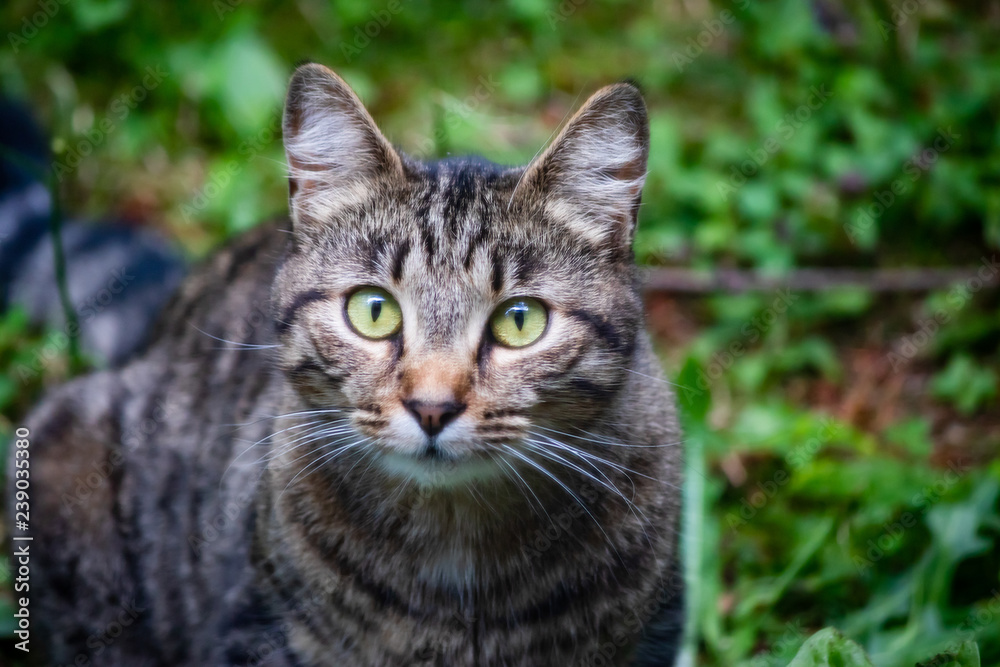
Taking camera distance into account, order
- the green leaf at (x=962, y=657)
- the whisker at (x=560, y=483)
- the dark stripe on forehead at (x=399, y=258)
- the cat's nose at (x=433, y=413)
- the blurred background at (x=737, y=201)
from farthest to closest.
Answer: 1. the blurred background at (x=737, y=201)
2. the green leaf at (x=962, y=657)
3. the dark stripe on forehead at (x=399, y=258)
4. the whisker at (x=560, y=483)
5. the cat's nose at (x=433, y=413)

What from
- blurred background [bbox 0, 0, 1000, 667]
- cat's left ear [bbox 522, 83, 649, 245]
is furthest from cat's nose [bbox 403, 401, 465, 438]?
blurred background [bbox 0, 0, 1000, 667]

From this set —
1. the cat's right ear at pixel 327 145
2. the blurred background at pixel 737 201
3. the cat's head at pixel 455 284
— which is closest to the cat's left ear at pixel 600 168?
the cat's head at pixel 455 284

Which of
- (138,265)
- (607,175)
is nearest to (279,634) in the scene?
(607,175)

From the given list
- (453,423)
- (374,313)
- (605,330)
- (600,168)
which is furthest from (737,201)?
(453,423)

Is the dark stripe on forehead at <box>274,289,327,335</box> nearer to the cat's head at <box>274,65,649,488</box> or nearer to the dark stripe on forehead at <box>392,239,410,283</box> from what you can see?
the cat's head at <box>274,65,649,488</box>

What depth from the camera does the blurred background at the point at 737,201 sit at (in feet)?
8.96

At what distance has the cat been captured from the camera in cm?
183

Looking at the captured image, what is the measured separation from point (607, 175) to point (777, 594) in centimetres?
137

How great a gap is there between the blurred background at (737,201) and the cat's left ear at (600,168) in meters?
0.76

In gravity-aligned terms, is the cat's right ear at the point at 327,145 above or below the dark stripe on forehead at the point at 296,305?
above

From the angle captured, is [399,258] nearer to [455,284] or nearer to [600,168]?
[455,284]

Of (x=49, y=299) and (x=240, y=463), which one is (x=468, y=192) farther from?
(x=49, y=299)

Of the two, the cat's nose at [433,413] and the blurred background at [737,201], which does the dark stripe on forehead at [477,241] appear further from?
the blurred background at [737,201]

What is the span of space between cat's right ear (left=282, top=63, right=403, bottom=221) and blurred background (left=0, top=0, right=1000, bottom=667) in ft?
3.34
